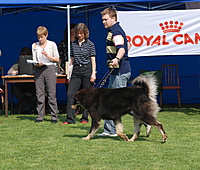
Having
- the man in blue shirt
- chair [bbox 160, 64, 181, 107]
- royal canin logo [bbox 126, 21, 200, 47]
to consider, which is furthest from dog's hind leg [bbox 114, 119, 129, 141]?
chair [bbox 160, 64, 181, 107]

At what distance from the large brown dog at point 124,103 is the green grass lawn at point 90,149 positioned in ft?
0.90

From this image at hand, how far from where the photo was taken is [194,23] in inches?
385

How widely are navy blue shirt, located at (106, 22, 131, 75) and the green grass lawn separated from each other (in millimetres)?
988

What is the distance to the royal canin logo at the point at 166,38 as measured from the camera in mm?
9820

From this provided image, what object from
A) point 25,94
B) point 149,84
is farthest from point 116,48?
point 25,94

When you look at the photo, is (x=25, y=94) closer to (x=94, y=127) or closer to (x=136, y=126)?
(x=94, y=127)

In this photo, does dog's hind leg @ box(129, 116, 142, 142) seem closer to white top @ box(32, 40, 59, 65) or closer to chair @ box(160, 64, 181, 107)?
white top @ box(32, 40, 59, 65)

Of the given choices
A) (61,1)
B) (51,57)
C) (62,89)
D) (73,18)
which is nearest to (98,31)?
(73,18)

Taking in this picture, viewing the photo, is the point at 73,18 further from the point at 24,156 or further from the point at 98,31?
the point at 24,156

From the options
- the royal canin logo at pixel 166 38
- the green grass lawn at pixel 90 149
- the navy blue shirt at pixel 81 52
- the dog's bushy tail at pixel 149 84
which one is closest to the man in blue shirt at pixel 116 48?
the dog's bushy tail at pixel 149 84

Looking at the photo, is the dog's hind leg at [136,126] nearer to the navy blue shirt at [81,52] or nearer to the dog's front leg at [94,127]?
the dog's front leg at [94,127]

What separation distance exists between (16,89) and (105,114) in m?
4.36

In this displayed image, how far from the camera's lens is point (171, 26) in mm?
9820

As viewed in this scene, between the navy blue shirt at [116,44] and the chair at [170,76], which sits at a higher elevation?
the navy blue shirt at [116,44]
